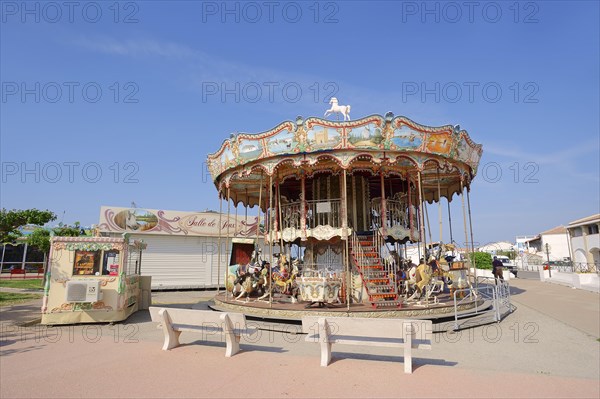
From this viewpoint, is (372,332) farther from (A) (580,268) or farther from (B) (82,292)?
(A) (580,268)

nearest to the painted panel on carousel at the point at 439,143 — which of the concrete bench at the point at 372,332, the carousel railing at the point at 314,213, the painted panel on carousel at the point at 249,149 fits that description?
the carousel railing at the point at 314,213

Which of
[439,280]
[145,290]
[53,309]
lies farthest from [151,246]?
[439,280]

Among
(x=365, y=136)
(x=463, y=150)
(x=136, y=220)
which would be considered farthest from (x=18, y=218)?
(x=463, y=150)

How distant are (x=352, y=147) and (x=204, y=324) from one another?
661cm

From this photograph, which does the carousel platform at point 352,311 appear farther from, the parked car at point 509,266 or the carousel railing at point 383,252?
the parked car at point 509,266

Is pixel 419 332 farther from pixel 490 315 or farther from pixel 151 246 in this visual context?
pixel 151 246

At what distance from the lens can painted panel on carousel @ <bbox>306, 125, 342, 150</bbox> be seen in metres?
10.6

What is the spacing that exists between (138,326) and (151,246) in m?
13.0

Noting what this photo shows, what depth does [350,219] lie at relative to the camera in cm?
1326

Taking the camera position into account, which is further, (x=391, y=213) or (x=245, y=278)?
(x=391, y=213)

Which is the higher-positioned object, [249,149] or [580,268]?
[249,149]

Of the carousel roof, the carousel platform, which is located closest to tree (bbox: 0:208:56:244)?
the carousel roof

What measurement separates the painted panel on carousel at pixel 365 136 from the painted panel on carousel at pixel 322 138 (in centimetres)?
37

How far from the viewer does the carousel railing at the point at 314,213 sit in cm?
1285
